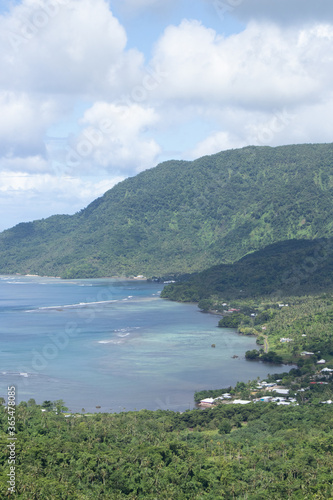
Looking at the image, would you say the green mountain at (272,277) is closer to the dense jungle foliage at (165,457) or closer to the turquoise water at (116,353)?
the turquoise water at (116,353)

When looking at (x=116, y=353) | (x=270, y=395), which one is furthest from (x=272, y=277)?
(x=270, y=395)

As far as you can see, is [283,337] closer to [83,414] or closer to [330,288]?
[330,288]

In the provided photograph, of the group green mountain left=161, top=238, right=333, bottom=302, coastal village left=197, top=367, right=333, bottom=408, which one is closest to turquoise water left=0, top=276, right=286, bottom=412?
coastal village left=197, top=367, right=333, bottom=408

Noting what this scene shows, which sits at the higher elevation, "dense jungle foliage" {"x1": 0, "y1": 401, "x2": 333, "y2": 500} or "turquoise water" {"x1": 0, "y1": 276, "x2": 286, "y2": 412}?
"turquoise water" {"x1": 0, "y1": 276, "x2": 286, "y2": 412}

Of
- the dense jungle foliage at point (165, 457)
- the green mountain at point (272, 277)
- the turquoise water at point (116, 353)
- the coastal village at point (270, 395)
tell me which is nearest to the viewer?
the dense jungle foliage at point (165, 457)

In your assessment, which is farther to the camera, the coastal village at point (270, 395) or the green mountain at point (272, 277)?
the green mountain at point (272, 277)

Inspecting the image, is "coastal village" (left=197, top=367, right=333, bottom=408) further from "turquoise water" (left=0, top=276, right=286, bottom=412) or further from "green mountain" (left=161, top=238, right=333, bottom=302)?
"green mountain" (left=161, top=238, right=333, bottom=302)

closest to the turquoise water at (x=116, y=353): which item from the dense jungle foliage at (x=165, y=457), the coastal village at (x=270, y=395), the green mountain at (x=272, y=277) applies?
the coastal village at (x=270, y=395)

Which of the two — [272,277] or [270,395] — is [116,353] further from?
[272,277]
